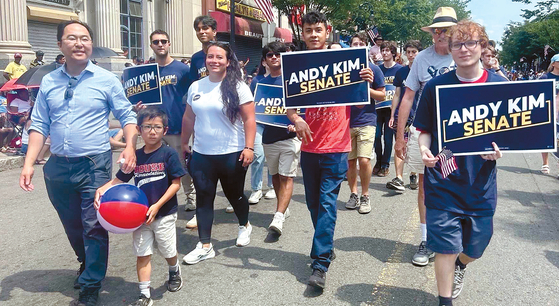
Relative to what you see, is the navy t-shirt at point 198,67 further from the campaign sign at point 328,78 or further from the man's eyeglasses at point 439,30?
the man's eyeglasses at point 439,30

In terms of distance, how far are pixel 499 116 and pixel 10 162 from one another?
8.63 meters

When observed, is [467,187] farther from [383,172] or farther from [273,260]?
[383,172]

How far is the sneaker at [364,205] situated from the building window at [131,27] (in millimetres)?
14677

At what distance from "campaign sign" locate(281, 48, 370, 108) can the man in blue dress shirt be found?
1.32 meters

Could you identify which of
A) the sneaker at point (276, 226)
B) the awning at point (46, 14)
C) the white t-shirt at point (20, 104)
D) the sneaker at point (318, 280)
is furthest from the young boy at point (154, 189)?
the awning at point (46, 14)

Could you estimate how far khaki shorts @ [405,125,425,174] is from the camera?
4.41 m

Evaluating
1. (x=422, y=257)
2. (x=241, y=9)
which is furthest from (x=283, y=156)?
(x=241, y=9)

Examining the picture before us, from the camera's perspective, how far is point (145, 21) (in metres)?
19.6

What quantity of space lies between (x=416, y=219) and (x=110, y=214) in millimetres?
3492

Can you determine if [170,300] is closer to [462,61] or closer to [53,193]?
[53,193]

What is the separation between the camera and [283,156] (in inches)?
206

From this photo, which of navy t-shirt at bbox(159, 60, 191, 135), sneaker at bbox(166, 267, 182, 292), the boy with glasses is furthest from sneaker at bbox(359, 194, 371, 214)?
sneaker at bbox(166, 267, 182, 292)

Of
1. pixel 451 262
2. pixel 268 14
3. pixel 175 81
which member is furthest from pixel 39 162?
pixel 268 14

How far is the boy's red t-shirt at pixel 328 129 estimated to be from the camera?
3.84m
